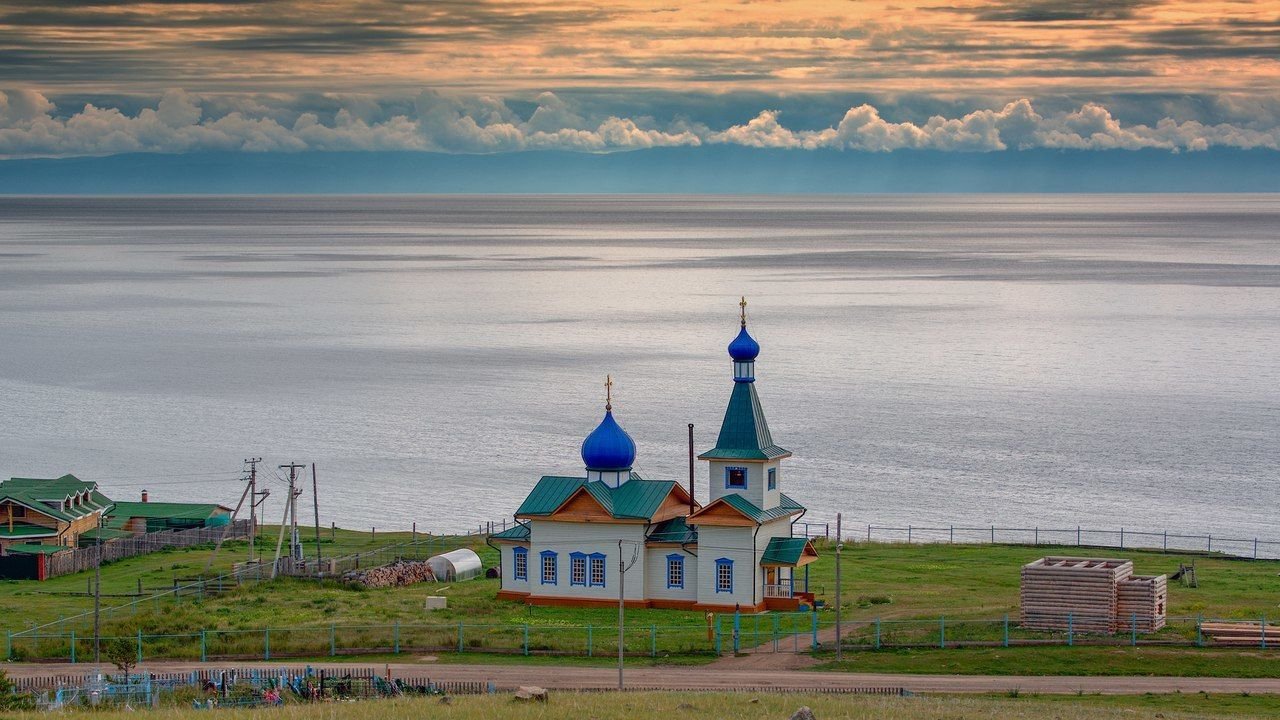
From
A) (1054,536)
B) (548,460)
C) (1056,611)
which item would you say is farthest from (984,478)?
(1056,611)

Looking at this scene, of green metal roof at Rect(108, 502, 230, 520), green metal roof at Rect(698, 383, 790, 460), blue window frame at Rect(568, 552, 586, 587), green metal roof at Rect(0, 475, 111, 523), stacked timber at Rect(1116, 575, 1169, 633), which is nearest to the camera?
stacked timber at Rect(1116, 575, 1169, 633)

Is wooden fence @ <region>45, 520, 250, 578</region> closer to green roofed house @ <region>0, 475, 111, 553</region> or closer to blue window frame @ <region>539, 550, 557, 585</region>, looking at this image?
green roofed house @ <region>0, 475, 111, 553</region>

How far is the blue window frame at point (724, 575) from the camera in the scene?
5584 cm

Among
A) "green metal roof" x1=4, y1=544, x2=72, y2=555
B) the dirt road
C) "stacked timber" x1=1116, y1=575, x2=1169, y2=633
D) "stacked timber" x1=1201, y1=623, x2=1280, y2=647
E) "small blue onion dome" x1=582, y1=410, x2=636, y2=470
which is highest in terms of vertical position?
"small blue onion dome" x1=582, y1=410, x2=636, y2=470

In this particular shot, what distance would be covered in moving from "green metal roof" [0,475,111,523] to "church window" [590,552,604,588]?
23.0 m

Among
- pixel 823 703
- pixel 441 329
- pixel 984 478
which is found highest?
pixel 441 329

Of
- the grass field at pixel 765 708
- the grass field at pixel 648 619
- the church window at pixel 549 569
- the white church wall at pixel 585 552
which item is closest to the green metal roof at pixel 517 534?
the white church wall at pixel 585 552

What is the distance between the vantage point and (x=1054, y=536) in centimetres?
7775

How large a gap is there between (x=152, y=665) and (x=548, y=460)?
1845 inches

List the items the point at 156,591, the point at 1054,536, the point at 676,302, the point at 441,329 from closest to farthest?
the point at 156,591
the point at 1054,536
the point at 441,329
the point at 676,302

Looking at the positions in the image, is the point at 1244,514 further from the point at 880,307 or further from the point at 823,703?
the point at 880,307

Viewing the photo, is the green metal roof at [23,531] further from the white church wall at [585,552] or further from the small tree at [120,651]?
the white church wall at [585,552]

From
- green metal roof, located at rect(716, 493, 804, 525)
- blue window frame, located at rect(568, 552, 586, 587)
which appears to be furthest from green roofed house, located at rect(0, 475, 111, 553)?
green metal roof, located at rect(716, 493, 804, 525)

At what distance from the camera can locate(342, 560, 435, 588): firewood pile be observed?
2403 inches
